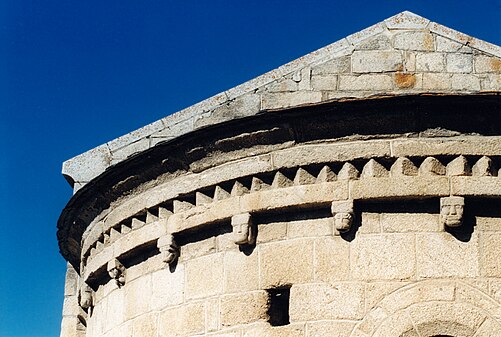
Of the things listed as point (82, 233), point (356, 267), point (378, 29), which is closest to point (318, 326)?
point (356, 267)

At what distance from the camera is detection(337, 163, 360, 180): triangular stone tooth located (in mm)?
7087

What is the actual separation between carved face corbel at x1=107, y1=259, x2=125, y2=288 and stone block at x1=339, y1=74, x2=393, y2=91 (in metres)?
2.51

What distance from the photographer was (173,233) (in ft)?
25.3

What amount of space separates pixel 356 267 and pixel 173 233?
1643mm

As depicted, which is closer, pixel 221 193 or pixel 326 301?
A: pixel 326 301

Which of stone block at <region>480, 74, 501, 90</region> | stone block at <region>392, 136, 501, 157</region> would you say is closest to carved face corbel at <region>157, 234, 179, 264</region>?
stone block at <region>392, 136, 501, 157</region>

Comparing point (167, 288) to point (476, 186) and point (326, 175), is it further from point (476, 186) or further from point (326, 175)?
point (476, 186)

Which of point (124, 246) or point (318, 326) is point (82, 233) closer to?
point (124, 246)

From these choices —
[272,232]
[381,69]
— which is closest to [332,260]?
[272,232]

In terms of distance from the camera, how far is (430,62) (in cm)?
775

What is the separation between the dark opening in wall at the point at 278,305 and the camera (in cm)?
710

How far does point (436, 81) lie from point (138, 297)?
3.12 metres

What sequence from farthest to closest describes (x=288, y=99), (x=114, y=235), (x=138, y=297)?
(x=114, y=235) < (x=138, y=297) < (x=288, y=99)

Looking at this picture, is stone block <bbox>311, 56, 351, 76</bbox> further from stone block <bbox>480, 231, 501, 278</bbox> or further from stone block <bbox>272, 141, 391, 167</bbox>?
stone block <bbox>480, 231, 501, 278</bbox>
